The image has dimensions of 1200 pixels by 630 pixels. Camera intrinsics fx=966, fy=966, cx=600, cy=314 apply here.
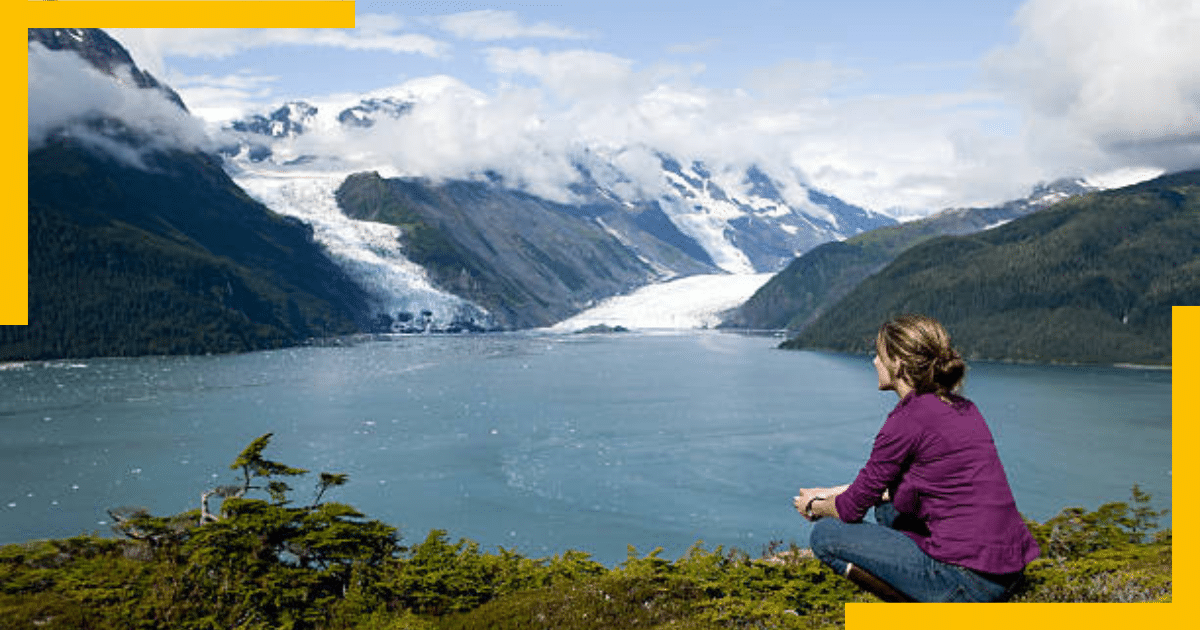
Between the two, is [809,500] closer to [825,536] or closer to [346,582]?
[825,536]

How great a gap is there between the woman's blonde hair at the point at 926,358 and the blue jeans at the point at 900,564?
819 mm

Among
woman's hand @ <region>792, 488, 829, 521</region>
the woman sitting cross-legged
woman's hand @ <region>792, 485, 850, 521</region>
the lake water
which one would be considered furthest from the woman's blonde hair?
the lake water

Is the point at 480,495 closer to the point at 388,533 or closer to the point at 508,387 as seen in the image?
the point at 388,533

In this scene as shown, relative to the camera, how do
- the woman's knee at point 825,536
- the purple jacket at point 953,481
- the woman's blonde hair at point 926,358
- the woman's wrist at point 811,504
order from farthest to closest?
the woman's wrist at point 811,504, the woman's knee at point 825,536, the woman's blonde hair at point 926,358, the purple jacket at point 953,481

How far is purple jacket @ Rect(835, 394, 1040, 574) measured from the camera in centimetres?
518

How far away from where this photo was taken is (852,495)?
5.43m

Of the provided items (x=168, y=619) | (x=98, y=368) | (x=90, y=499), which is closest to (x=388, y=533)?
(x=168, y=619)

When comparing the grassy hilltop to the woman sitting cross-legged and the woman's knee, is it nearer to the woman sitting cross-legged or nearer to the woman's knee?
the woman's knee

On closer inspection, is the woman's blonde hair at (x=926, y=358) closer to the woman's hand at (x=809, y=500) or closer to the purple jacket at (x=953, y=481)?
the purple jacket at (x=953, y=481)

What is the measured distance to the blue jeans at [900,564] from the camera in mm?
5273

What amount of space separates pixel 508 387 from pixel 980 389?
2976 inches

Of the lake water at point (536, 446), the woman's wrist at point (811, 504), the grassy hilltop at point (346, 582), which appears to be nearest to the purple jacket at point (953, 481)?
the woman's wrist at point (811, 504)

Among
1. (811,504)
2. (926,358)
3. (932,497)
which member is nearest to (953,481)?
(932,497)

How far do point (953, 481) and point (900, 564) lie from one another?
0.58 meters
